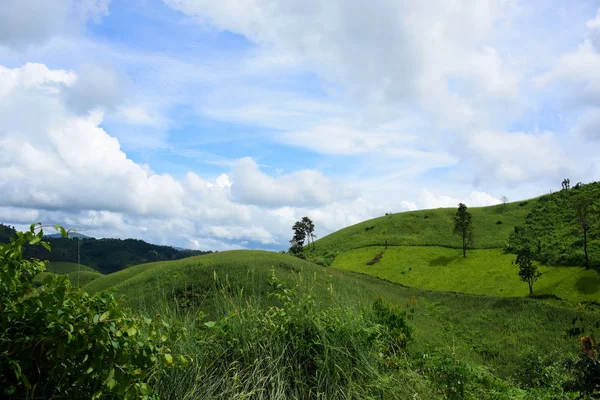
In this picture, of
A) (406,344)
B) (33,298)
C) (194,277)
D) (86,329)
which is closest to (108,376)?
(86,329)

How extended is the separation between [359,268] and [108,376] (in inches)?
1788

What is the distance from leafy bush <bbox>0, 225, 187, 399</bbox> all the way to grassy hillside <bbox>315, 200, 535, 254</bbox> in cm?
5048

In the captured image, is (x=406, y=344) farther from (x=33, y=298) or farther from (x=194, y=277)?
(x=194, y=277)

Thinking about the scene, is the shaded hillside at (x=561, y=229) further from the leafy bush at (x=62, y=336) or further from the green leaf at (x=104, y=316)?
the green leaf at (x=104, y=316)

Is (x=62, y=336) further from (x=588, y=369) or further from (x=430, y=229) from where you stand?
(x=430, y=229)

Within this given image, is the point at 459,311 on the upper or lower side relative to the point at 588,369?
lower

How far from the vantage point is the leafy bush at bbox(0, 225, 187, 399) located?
10.2 ft

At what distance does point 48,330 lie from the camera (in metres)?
3.19

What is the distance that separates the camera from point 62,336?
10.3 feet

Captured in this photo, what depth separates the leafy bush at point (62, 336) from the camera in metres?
3.11

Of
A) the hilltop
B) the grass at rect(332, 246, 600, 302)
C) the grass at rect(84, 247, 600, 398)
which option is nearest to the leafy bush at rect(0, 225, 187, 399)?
the grass at rect(84, 247, 600, 398)

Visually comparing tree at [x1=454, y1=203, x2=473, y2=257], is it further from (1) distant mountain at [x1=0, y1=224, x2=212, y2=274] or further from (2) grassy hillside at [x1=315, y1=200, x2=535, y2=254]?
(1) distant mountain at [x1=0, y1=224, x2=212, y2=274]

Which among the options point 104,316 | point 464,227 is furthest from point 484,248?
point 104,316

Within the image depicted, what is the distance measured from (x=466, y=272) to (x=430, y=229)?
19921mm
